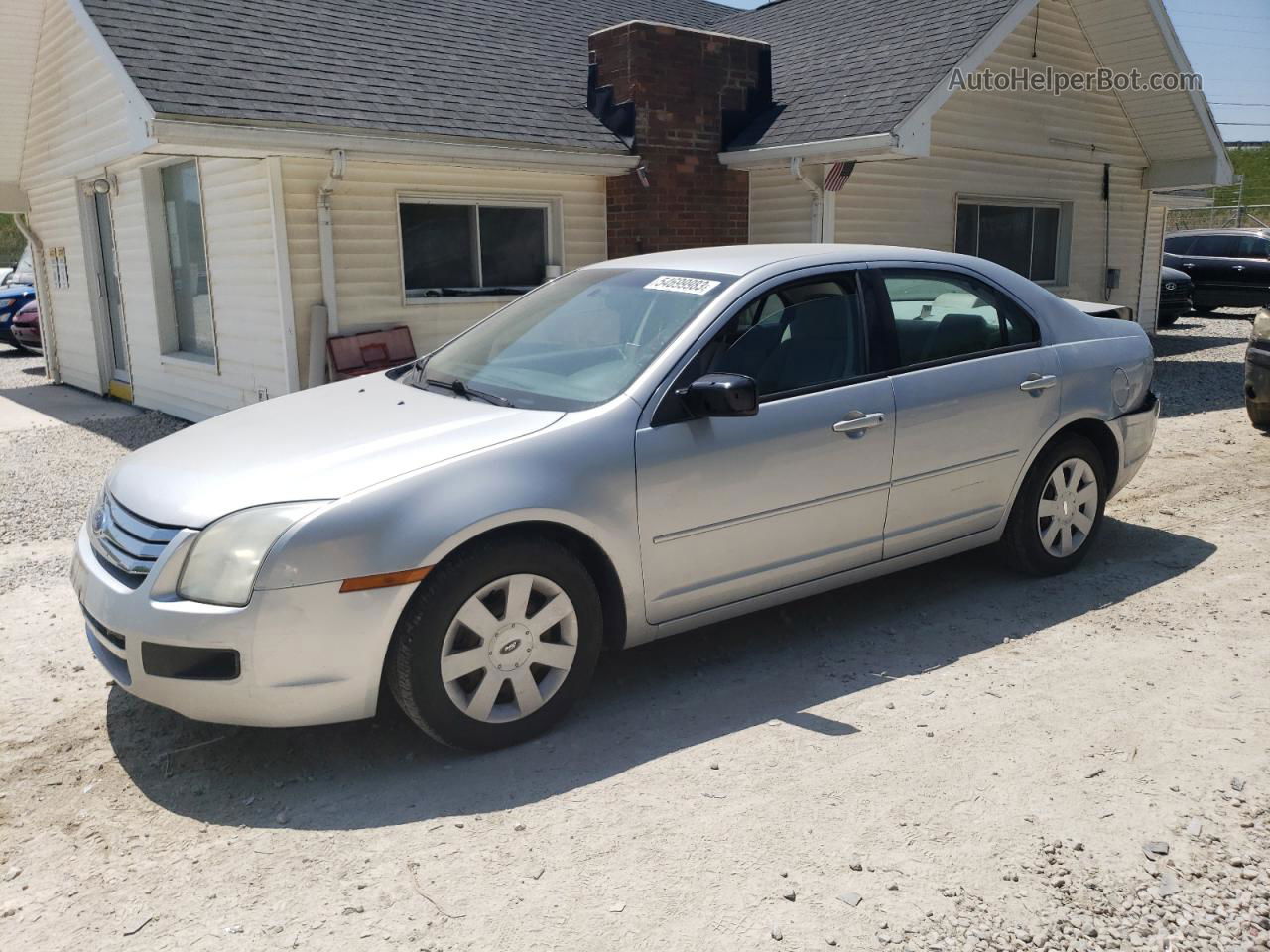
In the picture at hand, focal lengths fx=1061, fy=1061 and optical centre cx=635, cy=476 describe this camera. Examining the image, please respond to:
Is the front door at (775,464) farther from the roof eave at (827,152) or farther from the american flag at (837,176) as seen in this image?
the american flag at (837,176)

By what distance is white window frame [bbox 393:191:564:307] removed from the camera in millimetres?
9891

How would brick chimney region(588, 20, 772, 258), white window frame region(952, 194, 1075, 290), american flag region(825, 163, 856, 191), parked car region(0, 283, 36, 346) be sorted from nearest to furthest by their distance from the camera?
american flag region(825, 163, 856, 191)
brick chimney region(588, 20, 772, 258)
white window frame region(952, 194, 1075, 290)
parked car region(0, 283, 36, 346)

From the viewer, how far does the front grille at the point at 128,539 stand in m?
3.43

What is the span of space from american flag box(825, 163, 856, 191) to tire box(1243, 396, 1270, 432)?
13.8 feet

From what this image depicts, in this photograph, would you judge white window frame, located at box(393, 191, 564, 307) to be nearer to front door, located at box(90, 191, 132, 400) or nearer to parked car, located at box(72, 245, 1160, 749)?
front door, located at box(90, 191, 132, 400)

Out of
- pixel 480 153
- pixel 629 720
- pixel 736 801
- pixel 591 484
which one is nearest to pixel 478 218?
pixel 480 153

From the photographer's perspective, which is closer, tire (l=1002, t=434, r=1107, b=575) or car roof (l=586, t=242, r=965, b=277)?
car roof (l=586, t=242, r=965, b=277)

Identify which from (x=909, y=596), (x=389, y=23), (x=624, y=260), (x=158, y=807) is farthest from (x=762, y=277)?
(x=389, y=23)

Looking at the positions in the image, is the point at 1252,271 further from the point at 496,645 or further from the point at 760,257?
the point at 496,645

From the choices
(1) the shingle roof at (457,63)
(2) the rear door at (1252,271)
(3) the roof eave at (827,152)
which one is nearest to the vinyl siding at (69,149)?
(1) the shingle roof at (457,63)

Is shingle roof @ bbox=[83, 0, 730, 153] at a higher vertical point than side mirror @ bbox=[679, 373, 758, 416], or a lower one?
higher

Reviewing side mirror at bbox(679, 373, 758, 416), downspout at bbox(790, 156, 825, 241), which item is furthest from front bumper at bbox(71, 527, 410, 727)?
downspout at bbox(790, 156, 825, 241)

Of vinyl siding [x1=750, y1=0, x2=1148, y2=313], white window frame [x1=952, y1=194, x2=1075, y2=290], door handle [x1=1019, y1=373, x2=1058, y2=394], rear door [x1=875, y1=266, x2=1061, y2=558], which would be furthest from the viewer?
white window frame [x1=952, y1=194, x2=1075, y2=290]

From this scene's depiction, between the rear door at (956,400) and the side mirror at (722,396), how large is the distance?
0.94 metres
